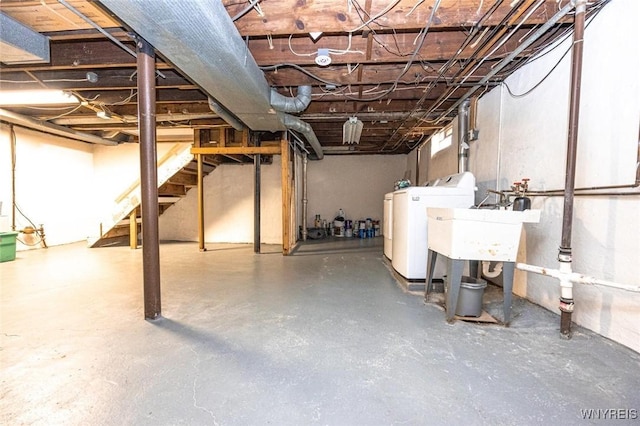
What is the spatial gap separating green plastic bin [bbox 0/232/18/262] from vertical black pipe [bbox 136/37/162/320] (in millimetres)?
3723

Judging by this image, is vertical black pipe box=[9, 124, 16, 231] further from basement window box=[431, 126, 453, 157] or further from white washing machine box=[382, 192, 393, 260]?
basement window box=[431, 126, 453, 157]

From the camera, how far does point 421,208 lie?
109 inches

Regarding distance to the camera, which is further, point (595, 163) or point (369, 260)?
point (369, 260)

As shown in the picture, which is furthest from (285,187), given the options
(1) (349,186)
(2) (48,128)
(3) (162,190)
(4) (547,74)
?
(2) (48,128)

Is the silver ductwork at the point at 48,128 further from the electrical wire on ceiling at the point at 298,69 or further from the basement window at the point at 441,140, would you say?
Answer: the basement window at the point at 441,140

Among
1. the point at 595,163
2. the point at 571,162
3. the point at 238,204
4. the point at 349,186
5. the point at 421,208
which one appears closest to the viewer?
the point at 571,162

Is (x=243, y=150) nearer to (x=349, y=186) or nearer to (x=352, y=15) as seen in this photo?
(x=352, y=15)

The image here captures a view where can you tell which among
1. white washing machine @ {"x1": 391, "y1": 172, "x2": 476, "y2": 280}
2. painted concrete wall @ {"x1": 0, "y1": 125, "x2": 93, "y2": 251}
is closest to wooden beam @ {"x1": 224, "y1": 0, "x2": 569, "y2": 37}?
white washing machine @ {"x1": 391, "y1": 172, "x2": 476, "y2": 280}

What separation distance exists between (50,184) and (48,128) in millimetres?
1186

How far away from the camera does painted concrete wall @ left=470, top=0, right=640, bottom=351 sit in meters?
1.64

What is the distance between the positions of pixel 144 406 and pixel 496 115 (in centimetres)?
382

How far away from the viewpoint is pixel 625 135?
167 centimetres

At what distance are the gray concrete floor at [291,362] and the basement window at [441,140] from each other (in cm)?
296

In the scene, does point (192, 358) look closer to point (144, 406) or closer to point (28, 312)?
point (144, 406)
